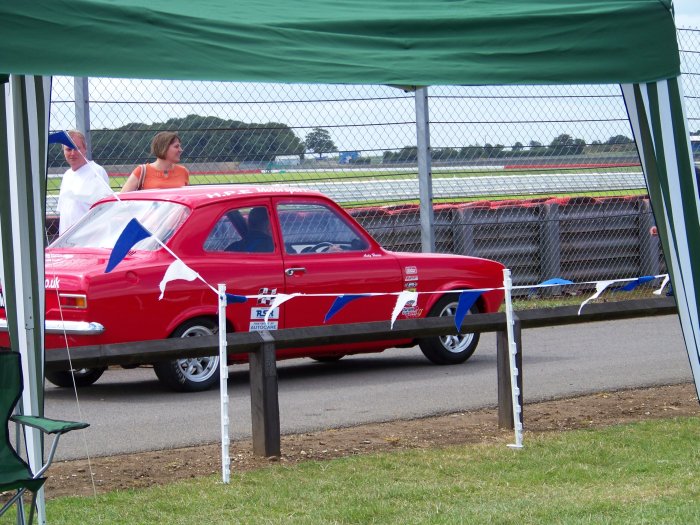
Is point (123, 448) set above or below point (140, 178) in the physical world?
below

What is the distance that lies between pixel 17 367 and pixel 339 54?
213 centimetres

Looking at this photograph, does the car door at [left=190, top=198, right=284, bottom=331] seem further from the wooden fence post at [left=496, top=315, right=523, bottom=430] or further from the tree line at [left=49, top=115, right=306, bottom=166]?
the wooden fence post at [left=496, top=315, right=523, bottom=430]

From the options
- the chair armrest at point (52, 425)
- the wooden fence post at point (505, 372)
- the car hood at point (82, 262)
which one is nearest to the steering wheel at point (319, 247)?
the car hood at point (82, 262)

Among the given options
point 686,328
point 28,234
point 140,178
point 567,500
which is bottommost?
point 567,500

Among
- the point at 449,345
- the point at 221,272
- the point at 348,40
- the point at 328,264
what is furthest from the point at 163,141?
the point at 348,40

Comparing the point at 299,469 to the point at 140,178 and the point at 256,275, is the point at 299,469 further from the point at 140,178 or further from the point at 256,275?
the point at 140,178

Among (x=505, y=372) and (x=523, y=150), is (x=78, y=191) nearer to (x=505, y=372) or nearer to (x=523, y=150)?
Answer: (x=505, y=372)

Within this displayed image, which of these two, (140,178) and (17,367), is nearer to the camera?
(17,367)

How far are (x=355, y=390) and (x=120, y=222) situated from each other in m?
2.41

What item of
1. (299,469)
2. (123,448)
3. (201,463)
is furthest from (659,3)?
(123,448)

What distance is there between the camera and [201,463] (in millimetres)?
7062

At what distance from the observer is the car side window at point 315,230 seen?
10039mm

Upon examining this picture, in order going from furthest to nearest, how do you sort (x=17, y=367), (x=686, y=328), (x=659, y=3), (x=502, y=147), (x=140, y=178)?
1. (x=502, y=147)
2. (x=140, y=178)
3. (x=686, y=328)
4. (x=659, y=3)
5. (x=17, y=367)

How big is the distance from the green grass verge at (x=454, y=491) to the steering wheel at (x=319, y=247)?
10.7ft
